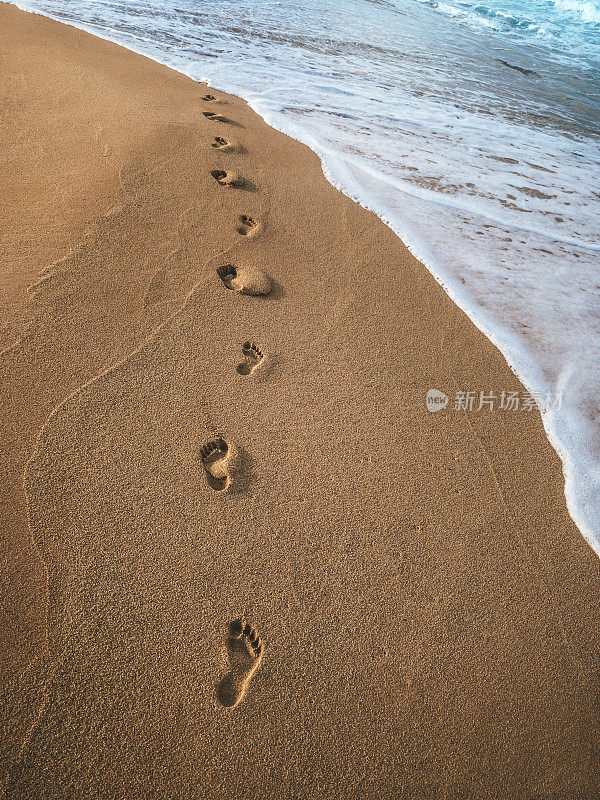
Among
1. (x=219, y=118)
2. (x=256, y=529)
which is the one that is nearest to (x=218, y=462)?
(x=256, y=529)

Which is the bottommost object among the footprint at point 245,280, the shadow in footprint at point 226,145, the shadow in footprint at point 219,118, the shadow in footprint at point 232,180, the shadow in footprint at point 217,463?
the shadow in footprint at point 217,463

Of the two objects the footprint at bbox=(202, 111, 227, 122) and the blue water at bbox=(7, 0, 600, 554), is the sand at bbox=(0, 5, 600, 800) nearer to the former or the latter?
the blue water at bbox=(7, 0, 600, 554)

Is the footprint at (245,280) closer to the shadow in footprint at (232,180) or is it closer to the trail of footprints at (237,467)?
the trail of footprints at (237,467)

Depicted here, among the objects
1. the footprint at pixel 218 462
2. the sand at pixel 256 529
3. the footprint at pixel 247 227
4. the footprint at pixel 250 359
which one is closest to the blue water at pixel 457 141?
the sand at pixel 256 529

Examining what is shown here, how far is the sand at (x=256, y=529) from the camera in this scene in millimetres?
1425

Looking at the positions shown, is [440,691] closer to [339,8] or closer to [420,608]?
[420,608]

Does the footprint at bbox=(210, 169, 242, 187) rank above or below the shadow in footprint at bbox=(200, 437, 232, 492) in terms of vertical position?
above

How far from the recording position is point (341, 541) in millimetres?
1860

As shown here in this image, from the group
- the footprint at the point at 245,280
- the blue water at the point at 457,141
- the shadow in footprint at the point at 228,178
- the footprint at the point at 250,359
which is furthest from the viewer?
the shadow in footprint at the point at 228,178

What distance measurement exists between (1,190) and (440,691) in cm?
330

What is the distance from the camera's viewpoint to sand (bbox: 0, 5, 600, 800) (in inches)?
56.1

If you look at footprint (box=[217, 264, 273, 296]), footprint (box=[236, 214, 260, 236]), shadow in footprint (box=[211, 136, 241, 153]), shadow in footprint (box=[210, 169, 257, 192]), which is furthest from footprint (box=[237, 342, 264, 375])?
shadow in footprint (box=[211, 136, 241, 153])

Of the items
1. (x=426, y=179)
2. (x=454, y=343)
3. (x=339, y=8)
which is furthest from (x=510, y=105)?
(x=454, y=343)

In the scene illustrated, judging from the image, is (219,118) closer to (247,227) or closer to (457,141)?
(247,227)
